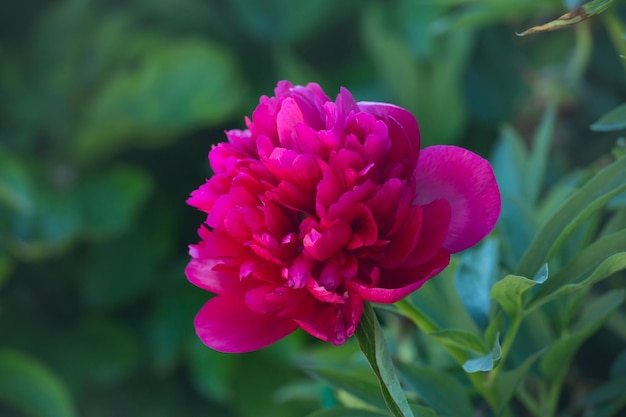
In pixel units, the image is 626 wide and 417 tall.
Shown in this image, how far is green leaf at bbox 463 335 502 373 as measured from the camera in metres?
0.32

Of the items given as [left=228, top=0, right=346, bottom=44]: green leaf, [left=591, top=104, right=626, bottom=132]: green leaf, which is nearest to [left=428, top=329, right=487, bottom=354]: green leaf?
[left=591, top=104, right=626, bottom=132]: green leaf

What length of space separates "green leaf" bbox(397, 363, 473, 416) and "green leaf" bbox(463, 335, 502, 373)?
6 centimetres

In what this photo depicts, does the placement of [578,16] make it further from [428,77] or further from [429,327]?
[428,77]

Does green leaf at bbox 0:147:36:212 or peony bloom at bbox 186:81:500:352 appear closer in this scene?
peony bloom at bbox 186:81:500:352

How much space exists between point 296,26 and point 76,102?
0.32m

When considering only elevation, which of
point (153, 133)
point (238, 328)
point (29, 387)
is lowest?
point (238, 328)

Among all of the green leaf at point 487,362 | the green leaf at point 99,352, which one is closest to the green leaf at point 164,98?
the green leaf at point 99,352

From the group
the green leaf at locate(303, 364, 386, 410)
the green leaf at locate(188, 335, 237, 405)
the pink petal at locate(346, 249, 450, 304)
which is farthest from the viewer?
the green leaf at locate(188, 335, 237, 405)

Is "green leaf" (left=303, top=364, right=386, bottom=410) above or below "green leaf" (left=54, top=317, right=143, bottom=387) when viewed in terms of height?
below

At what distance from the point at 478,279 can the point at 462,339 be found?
86 millimetres

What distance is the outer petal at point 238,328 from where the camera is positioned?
1.07 ft

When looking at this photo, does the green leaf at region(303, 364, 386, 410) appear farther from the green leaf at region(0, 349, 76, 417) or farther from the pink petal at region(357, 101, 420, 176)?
the green leaf at region(0, 349, 76, 417)

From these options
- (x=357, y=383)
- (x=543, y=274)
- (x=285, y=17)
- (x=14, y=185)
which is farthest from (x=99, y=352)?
(x=543, y=274)

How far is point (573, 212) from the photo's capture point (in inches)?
14.5
